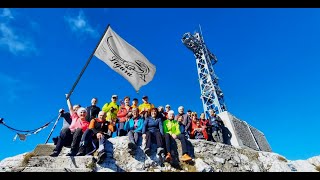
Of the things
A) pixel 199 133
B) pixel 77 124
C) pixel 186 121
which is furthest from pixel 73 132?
pixel 199 133

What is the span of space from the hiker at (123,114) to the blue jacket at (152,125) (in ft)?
2.27

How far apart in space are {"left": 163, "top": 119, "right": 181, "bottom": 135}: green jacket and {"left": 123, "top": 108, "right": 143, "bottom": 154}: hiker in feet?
2.23

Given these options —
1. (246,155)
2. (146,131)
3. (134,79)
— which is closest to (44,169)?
(146,131)

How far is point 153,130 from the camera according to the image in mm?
7941

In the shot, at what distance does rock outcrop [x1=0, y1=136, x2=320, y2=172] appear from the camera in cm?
674

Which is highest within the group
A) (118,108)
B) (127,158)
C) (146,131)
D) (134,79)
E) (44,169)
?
(134,79)

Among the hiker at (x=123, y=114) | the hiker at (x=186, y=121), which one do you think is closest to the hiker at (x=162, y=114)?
the hiker at (x=186, y=121)

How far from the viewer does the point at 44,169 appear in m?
6.17

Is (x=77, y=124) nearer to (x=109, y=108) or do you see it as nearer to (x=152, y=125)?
(x=109, y=108)

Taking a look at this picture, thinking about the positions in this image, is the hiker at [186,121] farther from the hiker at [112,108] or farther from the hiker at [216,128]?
the hiker at [112,108]

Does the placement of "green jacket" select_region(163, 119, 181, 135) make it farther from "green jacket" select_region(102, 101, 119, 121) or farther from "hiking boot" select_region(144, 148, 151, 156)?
"green jacket" select_region(102, 101, 119, 121)
